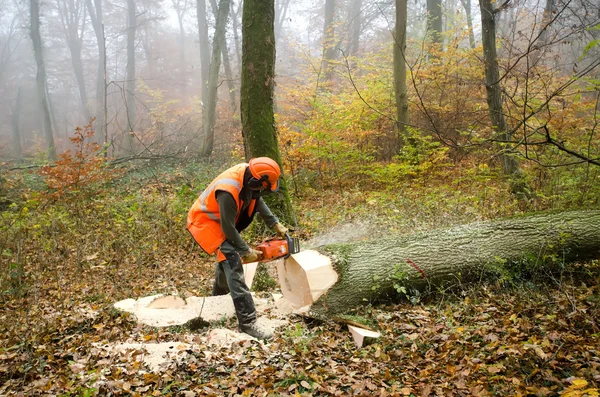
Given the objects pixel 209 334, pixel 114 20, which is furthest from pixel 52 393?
pixel 114 20

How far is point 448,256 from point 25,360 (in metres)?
4.31

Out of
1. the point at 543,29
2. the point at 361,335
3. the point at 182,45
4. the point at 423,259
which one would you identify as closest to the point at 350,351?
the point at 361,335

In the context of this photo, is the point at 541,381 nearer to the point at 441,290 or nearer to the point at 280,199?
the point at 441,290

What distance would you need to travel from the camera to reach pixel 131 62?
25344 millimetres

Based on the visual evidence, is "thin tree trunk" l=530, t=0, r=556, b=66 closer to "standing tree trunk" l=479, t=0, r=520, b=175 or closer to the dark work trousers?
"standing tree trunk" l=479, t=0, r=520, b=175

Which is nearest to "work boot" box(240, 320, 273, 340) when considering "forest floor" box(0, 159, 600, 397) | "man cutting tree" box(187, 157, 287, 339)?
"man cutting tree" box(187, 157, 287, 339)

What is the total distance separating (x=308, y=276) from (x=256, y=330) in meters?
0.79

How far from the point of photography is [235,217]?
13.8 ft

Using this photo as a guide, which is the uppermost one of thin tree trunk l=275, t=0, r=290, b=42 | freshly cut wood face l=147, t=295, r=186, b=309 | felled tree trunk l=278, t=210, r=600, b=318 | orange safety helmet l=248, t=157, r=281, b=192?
thin tree trunk l=275, t=0, r=290, b=42

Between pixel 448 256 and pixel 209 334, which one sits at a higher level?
pixel 448 256

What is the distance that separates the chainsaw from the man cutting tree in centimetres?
7

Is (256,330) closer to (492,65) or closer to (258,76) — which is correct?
(258,76)

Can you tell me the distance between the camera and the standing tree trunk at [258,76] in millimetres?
6609

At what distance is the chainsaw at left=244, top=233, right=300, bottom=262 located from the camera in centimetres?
430
